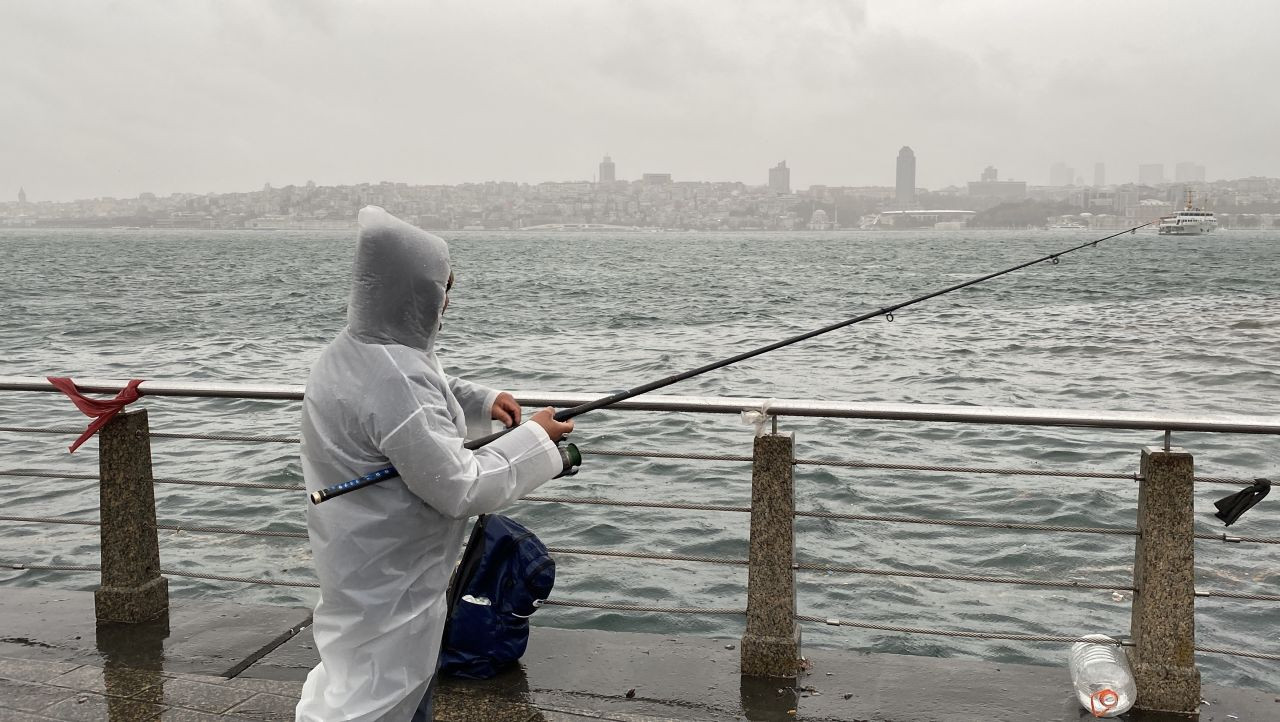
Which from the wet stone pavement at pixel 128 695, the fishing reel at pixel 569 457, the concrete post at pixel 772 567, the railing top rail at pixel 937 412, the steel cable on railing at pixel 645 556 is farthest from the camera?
the steel cable on railing at pixel 645 556

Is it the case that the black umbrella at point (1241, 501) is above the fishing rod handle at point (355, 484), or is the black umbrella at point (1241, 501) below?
below

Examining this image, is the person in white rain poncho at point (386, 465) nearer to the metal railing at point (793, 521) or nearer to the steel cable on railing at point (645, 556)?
the metal railing at point (793, 521)

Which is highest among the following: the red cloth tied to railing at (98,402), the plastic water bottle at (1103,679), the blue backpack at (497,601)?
the red cloth tied to railing at (98,402)

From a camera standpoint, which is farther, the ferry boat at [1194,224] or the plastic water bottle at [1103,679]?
the ferry boat at [1194,224]

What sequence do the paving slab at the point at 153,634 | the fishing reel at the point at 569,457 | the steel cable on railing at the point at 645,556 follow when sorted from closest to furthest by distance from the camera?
the fishing reel at the point at 569,457, the steel cable on railing at the point at 645,556, the paving slab at the point at 153,634

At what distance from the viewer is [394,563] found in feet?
9.45

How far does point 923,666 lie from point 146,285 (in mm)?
56048

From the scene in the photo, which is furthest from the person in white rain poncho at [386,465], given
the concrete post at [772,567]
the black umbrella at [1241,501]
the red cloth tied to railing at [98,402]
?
the black umbrella at [1241,501]

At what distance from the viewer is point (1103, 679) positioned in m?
A: 4.05

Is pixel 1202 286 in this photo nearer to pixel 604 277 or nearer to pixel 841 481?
pixel 604 277

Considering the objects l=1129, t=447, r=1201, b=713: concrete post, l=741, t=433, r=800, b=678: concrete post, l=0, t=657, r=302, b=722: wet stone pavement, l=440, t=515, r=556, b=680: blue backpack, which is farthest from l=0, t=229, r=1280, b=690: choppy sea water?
l=0, t=657, r=302, b=722: wet stone pavement

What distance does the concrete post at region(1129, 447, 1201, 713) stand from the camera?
4.00m

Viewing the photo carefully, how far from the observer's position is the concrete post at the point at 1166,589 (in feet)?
13.1

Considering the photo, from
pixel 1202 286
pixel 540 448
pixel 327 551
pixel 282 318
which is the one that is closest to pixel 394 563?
pixel 327 551
